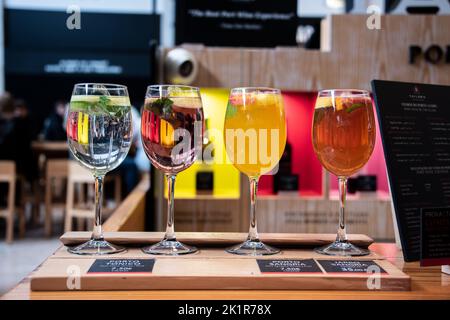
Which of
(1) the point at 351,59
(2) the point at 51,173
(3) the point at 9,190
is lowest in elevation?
(3) the point at 9,190

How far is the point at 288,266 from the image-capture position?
2.64 feet

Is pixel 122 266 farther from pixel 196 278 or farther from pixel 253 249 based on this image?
pixel 253 249

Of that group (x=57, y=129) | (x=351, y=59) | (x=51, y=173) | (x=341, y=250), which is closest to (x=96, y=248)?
(x=341, y=250)

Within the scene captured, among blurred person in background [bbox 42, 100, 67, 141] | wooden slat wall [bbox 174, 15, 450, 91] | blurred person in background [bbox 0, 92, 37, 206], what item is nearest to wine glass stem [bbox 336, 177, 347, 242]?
wooden slat wall [bbox 174, 15, 450, 91]

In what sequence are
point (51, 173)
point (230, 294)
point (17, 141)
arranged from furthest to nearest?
point (17, 141), point (51, 173), point (230, 294)

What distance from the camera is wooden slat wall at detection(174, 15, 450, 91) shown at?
9.33 feet

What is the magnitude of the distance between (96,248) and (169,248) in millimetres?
114

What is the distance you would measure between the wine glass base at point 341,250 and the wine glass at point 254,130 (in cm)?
9

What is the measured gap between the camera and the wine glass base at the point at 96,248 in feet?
2.89

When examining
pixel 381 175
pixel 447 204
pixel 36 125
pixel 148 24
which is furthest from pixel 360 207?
pixel 36 125

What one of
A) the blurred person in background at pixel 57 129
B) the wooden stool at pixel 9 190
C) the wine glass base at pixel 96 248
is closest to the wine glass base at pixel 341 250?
the wine glass base at pixel 96 248

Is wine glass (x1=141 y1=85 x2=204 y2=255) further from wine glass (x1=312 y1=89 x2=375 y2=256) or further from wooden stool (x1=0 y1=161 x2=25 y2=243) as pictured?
wooden stool (x1=0 y1=161 x2=25 y2=243)

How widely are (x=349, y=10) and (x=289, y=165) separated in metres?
1.49

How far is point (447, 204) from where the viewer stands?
37.6 inches
